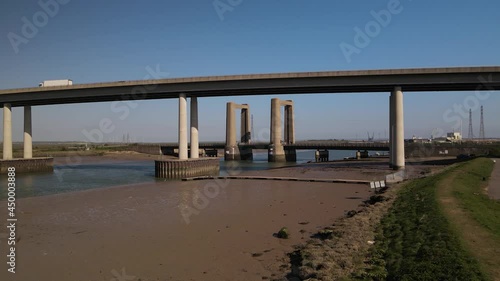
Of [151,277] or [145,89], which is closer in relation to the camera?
[151,277]

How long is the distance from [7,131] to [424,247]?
2471 inches

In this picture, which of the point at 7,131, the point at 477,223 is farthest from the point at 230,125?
the point at 477,223

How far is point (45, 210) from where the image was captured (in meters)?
19.0

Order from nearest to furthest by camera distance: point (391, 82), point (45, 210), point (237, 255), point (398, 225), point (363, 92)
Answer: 1. point (237, 255)
2. point (398, 225)
3. point (45, 210)
4. point (391, 82)
5. point (363, 92)

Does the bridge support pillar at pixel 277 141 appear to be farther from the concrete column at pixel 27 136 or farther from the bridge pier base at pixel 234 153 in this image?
the concrete column at pixel 27 136

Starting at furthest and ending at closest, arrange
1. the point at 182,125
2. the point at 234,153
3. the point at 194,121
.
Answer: the point at 234,153 < the point at 194,121 < the point at 182,125

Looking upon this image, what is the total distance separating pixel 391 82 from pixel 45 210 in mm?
38133

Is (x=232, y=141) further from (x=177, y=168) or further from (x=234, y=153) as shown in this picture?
(x=177, y=168)

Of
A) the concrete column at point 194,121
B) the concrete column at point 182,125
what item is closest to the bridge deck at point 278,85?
the concrete column at point 194,121

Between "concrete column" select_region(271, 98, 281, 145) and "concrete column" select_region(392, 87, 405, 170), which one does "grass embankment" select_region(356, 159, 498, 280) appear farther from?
"concrete column" select_region(271, 98, 281, 145)

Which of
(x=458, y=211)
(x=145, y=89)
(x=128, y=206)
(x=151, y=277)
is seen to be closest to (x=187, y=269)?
(x=151, y=277)

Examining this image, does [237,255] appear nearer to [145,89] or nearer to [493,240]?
[493,240]

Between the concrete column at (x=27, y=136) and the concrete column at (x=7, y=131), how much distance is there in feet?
7.09

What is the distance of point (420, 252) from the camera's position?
8484mm
